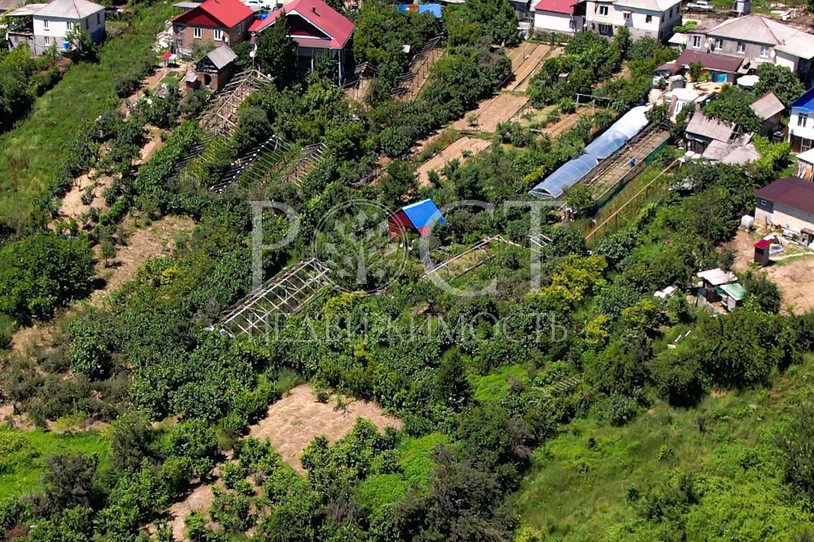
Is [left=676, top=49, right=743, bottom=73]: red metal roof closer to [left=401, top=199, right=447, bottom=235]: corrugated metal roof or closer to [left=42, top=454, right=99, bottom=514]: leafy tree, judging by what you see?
[left=401, top=199, right=447, bottom=235]: corrugated metal roof

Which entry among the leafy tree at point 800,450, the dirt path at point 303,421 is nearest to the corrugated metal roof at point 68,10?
the dirt path at point 303,421

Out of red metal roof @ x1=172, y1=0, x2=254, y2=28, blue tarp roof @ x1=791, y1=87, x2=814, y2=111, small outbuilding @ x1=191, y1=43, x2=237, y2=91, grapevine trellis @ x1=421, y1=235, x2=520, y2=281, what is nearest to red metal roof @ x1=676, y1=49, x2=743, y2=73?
blue tarp roof @ x1=791, y1=87, x2=814, y2=111

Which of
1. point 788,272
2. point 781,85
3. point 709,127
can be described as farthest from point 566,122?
point 788,272

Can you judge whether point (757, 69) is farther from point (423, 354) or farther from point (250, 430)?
point (250, 430)

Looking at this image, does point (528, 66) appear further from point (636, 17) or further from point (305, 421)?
point (305, 421)

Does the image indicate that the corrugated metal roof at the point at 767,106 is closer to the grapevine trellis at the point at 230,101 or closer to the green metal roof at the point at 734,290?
the green metal roof at the point at 734,290
